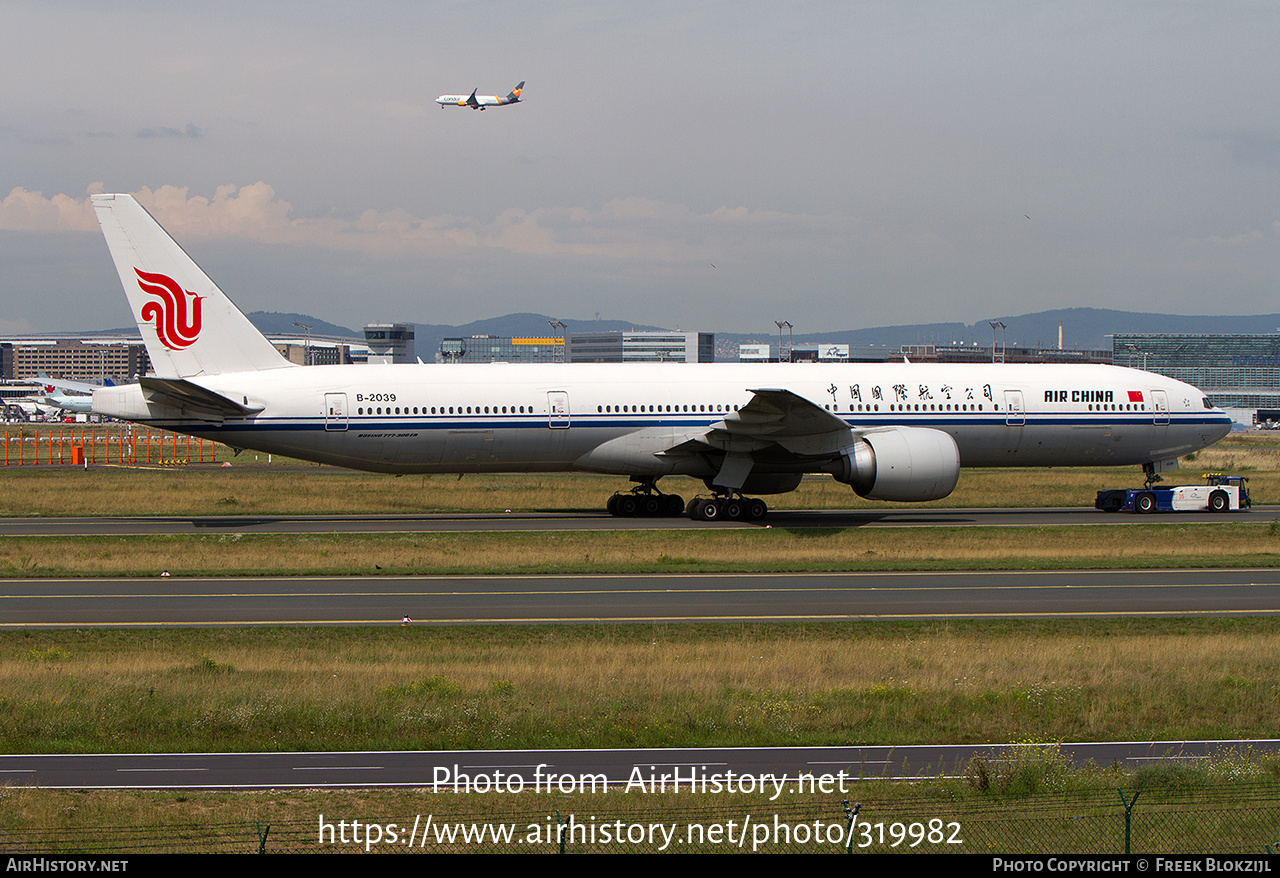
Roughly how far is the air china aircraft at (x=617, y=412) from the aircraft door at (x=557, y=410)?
0.05 m

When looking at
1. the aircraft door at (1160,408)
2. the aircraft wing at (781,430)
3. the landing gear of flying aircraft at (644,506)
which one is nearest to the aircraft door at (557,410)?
the landing gear of flying aircraft at (644,506)

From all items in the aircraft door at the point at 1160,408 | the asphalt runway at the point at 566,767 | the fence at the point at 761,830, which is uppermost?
the aircraft door at the point at 1160,408

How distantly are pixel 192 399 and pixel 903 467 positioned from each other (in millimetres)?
22749

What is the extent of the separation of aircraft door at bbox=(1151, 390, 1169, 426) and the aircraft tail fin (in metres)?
32.0

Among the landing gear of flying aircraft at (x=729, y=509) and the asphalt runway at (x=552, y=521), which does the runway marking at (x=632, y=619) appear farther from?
the landing gear of flying aircraft at (x=729, y=509)

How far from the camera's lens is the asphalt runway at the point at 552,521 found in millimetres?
37344

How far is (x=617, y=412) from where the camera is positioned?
3962 cm

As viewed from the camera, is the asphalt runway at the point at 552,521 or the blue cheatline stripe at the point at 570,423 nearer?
the asphalt runway at the point at 552,521

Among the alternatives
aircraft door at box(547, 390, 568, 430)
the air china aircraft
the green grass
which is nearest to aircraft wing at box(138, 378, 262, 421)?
the air china aircraft

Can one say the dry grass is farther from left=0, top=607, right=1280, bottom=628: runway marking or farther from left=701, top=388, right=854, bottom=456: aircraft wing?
left=0, top=607, right=1280, bottom=628: runway marking

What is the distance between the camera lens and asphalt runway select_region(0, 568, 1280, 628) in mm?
23766

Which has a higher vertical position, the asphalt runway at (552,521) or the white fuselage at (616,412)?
the white fuselage at (616,412)

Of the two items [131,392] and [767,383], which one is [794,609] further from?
[131,392]
